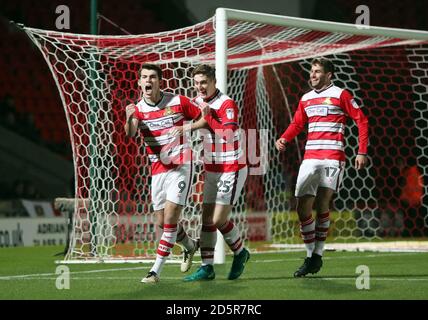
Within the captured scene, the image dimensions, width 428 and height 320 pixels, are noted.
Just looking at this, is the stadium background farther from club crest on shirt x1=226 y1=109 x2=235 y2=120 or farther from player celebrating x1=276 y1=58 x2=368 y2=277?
club crest on shirt x1=226 y1=109 x2=235 y2=120

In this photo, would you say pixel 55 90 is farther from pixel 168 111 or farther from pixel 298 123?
pixel 168 111

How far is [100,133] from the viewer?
10414 mm

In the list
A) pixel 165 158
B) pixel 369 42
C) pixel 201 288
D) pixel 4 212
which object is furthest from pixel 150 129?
pixel 4 212

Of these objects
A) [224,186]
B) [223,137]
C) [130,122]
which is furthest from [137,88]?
[130,122]

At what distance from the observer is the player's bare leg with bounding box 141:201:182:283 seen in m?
6.79

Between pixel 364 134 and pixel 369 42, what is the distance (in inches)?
121

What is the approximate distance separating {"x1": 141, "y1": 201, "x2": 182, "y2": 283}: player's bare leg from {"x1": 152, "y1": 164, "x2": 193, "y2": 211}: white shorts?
0.07 m

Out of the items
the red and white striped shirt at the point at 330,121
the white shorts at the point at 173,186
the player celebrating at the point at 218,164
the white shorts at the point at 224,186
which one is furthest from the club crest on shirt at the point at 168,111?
the red and white striped shirt at the point at 330,121

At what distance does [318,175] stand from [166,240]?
1546mm

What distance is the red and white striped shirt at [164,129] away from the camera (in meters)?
6.97

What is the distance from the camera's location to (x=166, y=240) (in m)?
6.82

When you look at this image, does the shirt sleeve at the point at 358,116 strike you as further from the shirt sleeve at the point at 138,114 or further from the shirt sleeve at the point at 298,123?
the shirt sleeve at the point at 138,114

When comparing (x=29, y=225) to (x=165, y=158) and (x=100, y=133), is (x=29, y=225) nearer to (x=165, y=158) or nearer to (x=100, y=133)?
(x=100, y=133)

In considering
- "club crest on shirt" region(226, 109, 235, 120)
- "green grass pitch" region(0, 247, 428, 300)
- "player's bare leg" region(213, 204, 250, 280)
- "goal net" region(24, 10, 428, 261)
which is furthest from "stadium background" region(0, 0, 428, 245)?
"club crest on shirt" region(226, 109, 235, 120)
